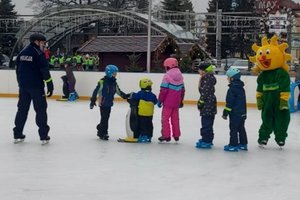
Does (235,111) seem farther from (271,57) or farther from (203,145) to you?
(271,57)

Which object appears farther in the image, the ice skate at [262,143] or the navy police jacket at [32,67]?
the ice skate at [262,143]

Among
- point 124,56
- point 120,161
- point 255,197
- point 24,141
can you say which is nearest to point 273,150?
point 120,161

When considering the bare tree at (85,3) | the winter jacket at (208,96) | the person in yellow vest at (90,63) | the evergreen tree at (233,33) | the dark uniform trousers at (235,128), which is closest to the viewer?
the dark uniform trousers at (235,128)

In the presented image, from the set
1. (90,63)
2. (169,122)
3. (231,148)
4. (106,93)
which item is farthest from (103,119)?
(90,63)

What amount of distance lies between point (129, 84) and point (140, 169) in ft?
29.2

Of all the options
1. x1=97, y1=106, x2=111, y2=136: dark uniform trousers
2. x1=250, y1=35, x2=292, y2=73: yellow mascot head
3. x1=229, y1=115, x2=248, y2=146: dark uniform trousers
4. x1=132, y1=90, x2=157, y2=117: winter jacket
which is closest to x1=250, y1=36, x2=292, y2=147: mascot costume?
x1=250, y1=35, x2=292, y2=73: yellow mascot head

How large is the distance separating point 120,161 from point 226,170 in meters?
1.17

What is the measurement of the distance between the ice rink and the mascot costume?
28 centimetres

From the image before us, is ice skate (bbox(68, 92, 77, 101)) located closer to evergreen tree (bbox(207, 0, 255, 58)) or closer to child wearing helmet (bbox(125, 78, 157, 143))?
child wearing helmet (bbox(125, 78, 157, 143))

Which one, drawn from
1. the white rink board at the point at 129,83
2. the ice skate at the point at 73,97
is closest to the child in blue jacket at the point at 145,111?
the white rink board at the point at 129,83

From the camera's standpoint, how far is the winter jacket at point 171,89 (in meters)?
7.28

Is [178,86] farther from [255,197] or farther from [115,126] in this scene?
[255,197]

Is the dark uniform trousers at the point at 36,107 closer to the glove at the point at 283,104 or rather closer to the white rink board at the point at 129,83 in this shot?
the glove at the point at 283,104

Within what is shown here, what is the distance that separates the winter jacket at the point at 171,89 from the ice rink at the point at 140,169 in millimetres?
570
